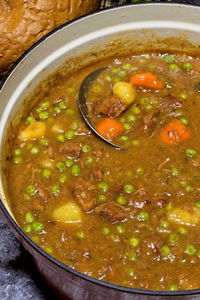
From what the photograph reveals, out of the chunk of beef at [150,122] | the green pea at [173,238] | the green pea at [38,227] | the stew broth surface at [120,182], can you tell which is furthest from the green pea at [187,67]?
the green pea at [38,227]

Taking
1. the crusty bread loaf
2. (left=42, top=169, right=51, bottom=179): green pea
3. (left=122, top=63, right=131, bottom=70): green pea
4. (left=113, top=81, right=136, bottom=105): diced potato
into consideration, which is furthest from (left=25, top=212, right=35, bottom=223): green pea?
the crusty bread loaf

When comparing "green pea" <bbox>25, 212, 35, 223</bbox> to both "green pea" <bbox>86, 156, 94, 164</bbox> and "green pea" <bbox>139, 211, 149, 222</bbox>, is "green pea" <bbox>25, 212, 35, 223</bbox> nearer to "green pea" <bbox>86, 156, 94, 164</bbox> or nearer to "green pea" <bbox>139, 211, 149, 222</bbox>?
"green pea" <bbox>86, 156, 94, 164</bbox>

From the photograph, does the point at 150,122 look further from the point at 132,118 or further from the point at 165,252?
the point at 165,252

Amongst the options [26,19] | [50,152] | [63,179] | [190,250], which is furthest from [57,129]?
[190,250]

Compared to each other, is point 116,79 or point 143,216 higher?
point 116,79

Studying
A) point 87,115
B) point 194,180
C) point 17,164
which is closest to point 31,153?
point 17,164

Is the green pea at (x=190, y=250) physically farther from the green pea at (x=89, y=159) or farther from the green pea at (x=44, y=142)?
the green pea at (x=44, y=142)

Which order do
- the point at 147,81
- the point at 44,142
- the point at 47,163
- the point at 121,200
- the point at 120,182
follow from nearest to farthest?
the point at 121,200 < the point at 120,182 < the point at 47,163 < the point at 44,142 < the point at 147,81
